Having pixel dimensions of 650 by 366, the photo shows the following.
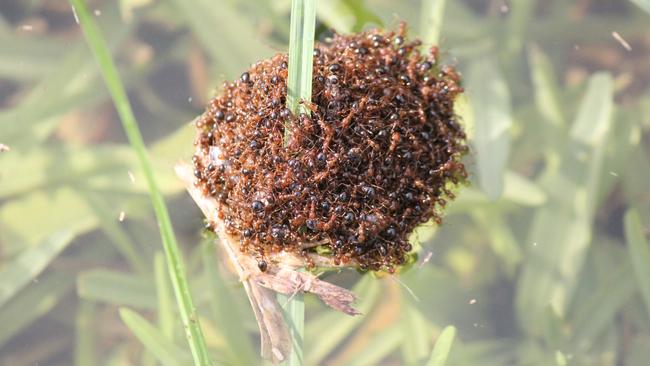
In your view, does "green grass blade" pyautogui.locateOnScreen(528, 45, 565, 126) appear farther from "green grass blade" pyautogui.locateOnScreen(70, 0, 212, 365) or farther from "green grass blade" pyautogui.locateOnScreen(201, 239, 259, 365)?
"green grass blade" pyautogui.locateOnScreen(70, 0, 212, 365)

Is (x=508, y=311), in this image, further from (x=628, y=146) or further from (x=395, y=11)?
(x=395, y=11)

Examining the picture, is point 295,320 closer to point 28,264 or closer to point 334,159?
point 334,159

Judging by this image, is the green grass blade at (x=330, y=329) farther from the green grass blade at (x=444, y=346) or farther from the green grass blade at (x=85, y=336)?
the green grass blade at (x=85, y=336)

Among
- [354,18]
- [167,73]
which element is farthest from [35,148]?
[354,18]

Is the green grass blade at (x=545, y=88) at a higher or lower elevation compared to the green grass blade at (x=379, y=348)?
higher

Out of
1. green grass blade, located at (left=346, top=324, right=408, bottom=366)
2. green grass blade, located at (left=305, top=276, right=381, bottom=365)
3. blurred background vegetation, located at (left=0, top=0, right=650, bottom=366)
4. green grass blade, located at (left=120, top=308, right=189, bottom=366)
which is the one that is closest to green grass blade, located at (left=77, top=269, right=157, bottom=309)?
blurred background vegetation, located at (left=0, top=0, right=650, bottom=366)

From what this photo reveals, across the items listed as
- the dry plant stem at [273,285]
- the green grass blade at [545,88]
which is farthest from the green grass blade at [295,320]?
the green grass blade at [545,88]

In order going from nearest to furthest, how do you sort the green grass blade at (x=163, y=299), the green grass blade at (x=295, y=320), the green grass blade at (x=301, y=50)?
the green grass blade at (x=301, y=50), the green grass blade at (x=295, y=320), the green grass blade at (x=163, y=299)
